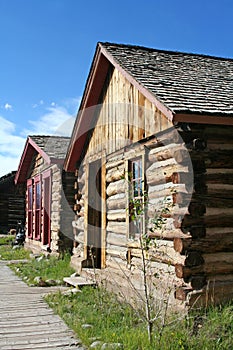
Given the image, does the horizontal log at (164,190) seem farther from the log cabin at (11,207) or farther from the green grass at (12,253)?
the log cabin at (11,207)

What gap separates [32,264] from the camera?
13.1 meters

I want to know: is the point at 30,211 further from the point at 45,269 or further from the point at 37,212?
the point at 45,269

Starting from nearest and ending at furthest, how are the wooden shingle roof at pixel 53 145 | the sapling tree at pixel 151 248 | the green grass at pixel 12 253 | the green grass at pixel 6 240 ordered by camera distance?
the sapling tree at pixel 151 248, the wooden shingle roof at pixel 53 145, the green grass at pixel 12 253, the green grass at pixel 6 240

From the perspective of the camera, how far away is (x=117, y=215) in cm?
894

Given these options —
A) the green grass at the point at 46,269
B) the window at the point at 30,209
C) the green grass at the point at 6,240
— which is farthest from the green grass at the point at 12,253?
the green grass at the point at 46,269

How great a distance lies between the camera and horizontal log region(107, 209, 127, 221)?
8.59 metres

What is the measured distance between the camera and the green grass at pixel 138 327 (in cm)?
509

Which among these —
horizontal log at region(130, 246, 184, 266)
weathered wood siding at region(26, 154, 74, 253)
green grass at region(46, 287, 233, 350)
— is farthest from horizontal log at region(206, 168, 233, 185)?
weathered wood siding at region(26, 154, 74, 253)

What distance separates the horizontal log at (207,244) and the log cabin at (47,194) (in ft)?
25.7

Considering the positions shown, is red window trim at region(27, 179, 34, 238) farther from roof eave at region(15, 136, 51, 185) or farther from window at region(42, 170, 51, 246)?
window at region(42, 170, 51, 246)

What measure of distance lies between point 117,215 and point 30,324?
9.96 ft

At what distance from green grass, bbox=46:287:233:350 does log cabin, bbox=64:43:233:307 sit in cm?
36

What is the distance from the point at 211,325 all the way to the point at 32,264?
328 inches

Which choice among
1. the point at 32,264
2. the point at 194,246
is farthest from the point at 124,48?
the point at 32,264
